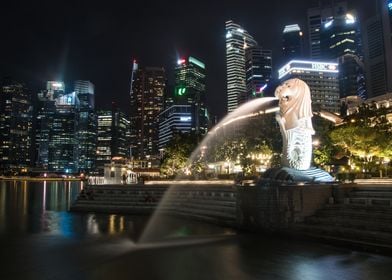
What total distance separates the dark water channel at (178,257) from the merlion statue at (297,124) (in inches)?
318

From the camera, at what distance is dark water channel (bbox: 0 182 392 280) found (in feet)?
54.8

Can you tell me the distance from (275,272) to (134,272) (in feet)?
19.8

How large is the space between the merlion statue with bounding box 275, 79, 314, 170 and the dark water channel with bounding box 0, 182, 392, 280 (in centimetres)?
808

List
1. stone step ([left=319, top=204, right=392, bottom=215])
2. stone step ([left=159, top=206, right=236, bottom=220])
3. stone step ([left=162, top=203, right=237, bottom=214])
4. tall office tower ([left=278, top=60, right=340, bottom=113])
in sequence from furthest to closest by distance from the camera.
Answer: tall office tower ([left=278, top=60, right=340, bottom=113])
stone step ([left=162, top=203, right=237, bottom=214])
stone step ([left=159, top=206, right=236, bottom=220])
stone step ([left=319, top=204, right=392, bottom=215])

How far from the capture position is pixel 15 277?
1647 centimetres

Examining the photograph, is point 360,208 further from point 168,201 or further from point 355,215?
point 168,201

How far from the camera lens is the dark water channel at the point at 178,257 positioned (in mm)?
16703

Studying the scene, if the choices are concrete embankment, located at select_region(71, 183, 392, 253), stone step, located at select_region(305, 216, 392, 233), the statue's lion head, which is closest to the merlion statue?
the statue's lion head

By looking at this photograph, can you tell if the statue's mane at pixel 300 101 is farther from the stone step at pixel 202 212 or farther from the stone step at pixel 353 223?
the stone step at pixel 202 212

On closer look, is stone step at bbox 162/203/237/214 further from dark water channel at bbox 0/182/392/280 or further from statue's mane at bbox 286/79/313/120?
statue's mane at bbox 286/79/313/120

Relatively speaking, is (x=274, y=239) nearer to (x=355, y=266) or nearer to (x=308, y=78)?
(x=355, y=266)

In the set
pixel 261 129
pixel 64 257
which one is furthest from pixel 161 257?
pixel 261 129

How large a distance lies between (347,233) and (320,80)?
169826mm

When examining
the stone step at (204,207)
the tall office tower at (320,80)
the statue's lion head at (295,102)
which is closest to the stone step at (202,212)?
the stone step at (204,207)
